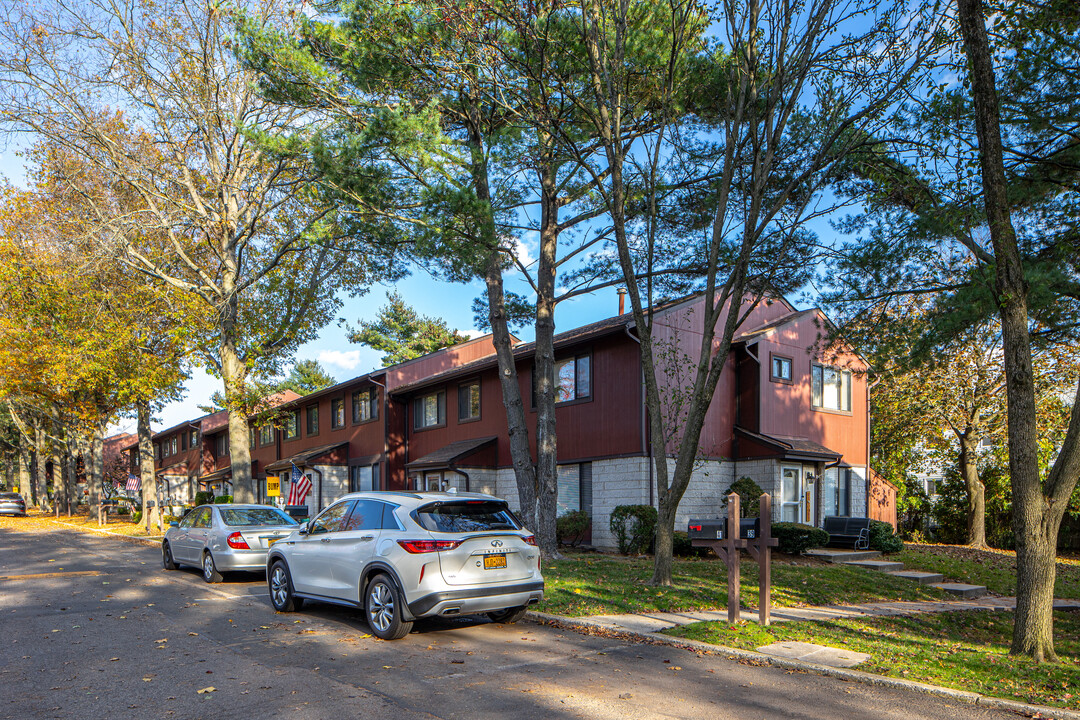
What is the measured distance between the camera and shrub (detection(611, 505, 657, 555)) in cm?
1908

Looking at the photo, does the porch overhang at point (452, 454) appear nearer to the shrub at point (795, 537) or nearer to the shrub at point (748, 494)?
the shrub at point (748, 494)

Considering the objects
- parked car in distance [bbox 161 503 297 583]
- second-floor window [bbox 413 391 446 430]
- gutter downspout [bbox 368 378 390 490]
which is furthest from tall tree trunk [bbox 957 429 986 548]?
gutter downspout [bbox 368 378 390 490]

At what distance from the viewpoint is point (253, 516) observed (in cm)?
1506

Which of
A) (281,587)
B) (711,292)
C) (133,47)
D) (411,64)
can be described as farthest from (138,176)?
(711,292)

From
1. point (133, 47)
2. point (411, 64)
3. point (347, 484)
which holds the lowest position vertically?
point (347, 484)

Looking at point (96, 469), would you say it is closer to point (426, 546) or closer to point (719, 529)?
point (426, 546)

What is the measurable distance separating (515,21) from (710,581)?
9.97 m

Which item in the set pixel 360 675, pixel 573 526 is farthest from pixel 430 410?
pixel 360 675

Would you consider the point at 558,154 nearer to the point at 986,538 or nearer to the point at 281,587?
the point at 281,587

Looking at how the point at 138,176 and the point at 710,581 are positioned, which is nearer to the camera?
the point at 710,581

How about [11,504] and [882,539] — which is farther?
[11,504]

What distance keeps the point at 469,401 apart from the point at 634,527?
1027 cm

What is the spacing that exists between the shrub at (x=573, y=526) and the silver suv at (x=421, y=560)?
11248 millimetres

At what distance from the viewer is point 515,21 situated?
41.8ft
